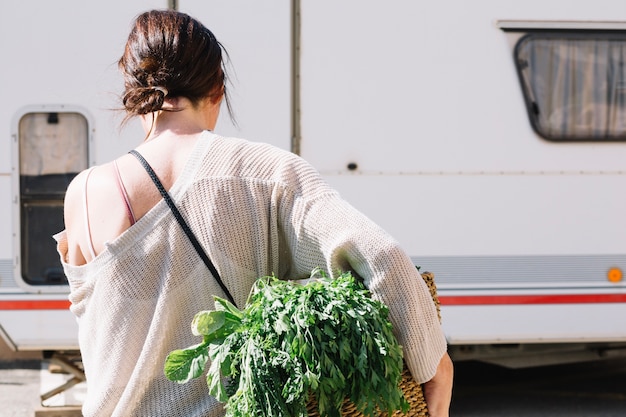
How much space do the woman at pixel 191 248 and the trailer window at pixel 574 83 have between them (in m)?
3.44

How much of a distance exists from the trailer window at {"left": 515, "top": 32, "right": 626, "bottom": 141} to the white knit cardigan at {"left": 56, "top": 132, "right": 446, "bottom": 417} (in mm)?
3470

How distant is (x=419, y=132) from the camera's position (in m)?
4.81

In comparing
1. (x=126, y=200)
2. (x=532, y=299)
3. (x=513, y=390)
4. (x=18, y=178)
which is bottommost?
(x=513, y=390)

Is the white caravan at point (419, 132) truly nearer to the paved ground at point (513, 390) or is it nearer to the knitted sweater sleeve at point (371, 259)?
the paved ground at point (513, 390)

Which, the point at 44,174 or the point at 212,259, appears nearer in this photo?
the point at 212,259

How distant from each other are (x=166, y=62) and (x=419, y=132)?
3206 mm

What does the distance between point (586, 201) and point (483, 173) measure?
617 mm

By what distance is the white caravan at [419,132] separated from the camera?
473 cm

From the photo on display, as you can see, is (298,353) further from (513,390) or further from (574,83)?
(513,390)

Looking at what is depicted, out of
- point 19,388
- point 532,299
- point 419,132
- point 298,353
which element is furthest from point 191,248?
point 19,388

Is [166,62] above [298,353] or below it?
above

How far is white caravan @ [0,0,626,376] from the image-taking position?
15.5 ft

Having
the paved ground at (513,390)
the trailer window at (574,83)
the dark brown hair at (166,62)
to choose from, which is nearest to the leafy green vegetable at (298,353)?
the dark brown hair at (166,62)

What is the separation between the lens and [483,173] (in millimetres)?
4836
